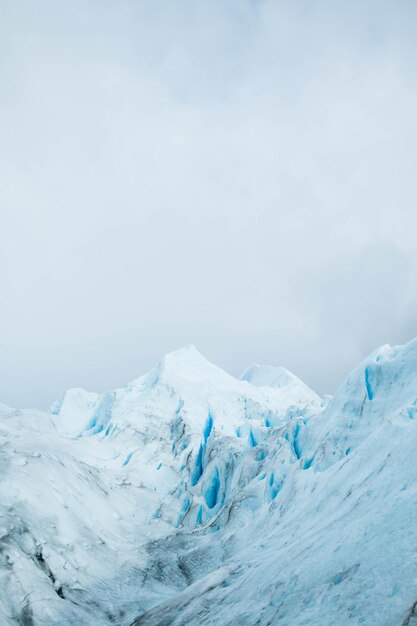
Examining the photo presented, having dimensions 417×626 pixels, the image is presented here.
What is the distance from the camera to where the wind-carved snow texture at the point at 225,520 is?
605 cm

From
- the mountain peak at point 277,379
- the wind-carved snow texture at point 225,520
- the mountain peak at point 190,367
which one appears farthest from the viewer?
the mountain peak at point 277,379

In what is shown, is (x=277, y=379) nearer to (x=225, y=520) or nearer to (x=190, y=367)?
(x=190, y=367)

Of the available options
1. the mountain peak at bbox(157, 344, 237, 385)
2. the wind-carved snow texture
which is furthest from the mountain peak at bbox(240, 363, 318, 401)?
the wind-carved snow texture

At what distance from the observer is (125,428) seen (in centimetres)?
2905

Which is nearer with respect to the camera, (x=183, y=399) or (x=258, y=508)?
(x=258, y=508)

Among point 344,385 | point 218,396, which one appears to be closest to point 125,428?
point 218,396

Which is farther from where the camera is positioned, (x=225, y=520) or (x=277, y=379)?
(x=277, y=379)

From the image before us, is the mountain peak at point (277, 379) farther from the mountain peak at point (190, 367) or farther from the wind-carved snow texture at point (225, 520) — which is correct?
the wind-carved snow texture at point (225, 520)

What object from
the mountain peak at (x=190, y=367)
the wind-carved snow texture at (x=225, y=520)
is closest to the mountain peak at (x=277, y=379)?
the mountain peak at (x=190, y=367)

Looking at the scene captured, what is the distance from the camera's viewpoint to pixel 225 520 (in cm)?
1623

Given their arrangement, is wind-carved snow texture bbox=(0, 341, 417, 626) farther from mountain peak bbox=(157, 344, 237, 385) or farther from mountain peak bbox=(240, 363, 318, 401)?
mountain peak bbox=(240, 363, 318, 401)

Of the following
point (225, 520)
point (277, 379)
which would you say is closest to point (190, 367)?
point (277, 379)

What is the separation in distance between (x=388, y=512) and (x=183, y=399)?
26.7m

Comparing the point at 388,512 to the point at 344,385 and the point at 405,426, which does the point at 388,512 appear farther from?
the point at 344,385
